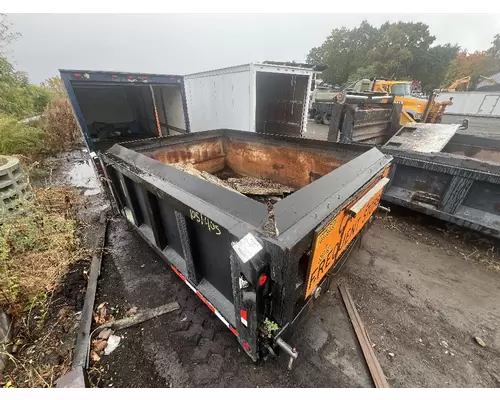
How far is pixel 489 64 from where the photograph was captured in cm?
3266

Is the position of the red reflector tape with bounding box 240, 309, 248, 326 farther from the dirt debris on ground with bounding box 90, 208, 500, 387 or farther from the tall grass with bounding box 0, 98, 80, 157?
the tall grass with bounding box 0, 98, 80, 157

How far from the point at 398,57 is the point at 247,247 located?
37.1m

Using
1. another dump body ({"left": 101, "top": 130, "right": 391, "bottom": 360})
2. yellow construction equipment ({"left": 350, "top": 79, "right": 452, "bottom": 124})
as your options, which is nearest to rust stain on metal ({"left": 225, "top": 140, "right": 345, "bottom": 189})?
another dump body ({"left": 101, "top": 130, "right": 391, "bottom": 360})

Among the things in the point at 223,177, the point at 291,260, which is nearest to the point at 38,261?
the point at 223,177

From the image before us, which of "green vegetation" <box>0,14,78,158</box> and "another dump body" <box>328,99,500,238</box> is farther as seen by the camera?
"green vegetation" <box>0,14,78,158</box>

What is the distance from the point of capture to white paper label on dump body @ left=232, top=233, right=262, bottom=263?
0.99 m

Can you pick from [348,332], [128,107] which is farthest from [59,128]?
[348,332]

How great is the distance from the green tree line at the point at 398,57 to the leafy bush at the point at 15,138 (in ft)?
107

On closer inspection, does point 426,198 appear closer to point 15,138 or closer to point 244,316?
point 244,316

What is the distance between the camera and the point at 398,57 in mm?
27062

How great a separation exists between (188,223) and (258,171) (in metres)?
2.10

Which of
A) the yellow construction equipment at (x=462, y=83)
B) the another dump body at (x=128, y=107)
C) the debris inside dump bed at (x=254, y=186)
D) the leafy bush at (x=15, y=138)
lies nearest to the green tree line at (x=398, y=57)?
the yellow construction equipment at (x=462, y=83)

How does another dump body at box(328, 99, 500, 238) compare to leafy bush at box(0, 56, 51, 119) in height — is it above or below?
below

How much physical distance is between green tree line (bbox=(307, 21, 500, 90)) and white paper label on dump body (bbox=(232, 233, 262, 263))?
33.7m
